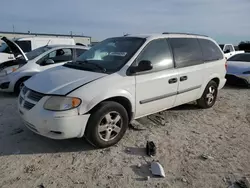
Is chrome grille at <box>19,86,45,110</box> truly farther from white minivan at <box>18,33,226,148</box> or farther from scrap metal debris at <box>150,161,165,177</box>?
scrap metal debris at <box>150,161,165,177</box>

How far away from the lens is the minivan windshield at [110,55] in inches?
155

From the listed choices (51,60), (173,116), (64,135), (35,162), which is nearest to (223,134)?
(173,116)

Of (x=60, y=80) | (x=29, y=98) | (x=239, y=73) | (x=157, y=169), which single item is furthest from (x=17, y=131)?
(x=239, y=73)

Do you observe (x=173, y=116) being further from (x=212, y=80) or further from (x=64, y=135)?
(x=64, y=135)

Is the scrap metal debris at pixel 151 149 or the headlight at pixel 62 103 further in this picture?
the scrap metal debris at pixel 151 149

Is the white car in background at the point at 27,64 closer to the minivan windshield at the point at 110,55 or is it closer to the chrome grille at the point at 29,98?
the minivan windshield at the point at 110,55

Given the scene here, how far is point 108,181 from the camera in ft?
9.43

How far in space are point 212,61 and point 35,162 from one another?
426 centimetres

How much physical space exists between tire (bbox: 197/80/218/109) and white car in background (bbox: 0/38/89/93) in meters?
4.29

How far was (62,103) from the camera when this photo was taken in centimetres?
327

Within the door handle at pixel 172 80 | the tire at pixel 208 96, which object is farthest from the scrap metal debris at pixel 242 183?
the tire at pixel 208 96

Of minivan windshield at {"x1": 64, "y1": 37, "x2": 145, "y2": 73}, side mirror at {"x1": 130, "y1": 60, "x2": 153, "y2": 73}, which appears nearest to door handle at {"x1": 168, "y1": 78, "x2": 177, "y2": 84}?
side mirror at {"x1": 130, "y1": 60, "x2": 153, "y2": 73}

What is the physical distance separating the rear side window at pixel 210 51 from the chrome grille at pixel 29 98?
11.9ft

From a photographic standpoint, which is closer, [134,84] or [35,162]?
[35,162]
